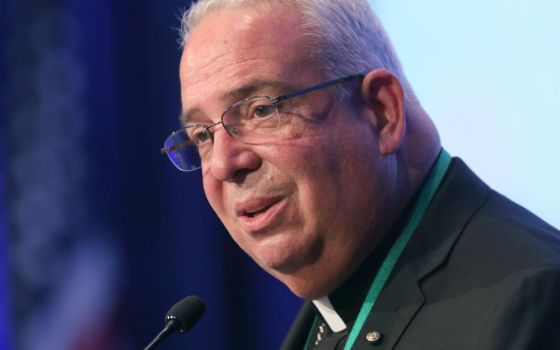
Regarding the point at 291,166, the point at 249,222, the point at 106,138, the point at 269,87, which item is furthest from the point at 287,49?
the point at 106,138

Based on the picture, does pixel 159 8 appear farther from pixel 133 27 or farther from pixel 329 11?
pixel 329 11

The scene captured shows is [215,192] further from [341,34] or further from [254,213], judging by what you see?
[341,34]

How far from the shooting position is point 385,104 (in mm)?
1721

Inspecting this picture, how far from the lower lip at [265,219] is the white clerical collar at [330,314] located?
11.5 inches

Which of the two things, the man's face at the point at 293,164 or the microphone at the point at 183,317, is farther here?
the microphone at the point at 183,317

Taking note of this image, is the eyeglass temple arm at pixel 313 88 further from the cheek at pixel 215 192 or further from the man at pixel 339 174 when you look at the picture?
the cheek at pixel 215 192

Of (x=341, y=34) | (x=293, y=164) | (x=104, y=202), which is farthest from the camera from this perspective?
(x=104, y=202)

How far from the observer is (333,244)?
1661mm

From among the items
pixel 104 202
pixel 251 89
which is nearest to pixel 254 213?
pixel 251 89

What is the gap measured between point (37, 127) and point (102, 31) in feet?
1.68

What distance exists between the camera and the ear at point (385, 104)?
5.58 ft

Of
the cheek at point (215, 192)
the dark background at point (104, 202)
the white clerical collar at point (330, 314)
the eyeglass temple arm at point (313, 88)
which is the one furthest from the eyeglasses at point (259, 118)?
the dark background at point (104, 202)

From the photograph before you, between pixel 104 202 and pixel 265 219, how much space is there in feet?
6.01

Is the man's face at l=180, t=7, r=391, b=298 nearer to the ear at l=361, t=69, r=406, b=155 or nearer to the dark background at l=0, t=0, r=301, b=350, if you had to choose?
the ear at l=361, t=69, r=406, b=155
